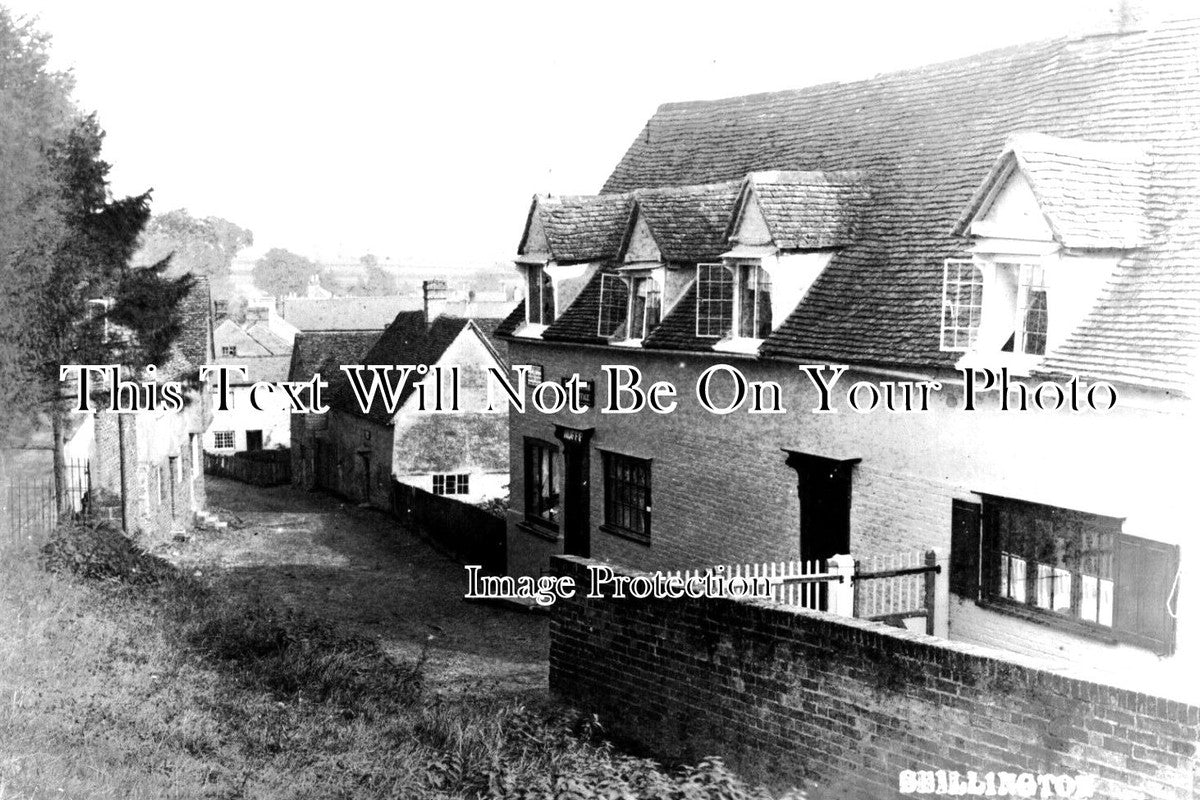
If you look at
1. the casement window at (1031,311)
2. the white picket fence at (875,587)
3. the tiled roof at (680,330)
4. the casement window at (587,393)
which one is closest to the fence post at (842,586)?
the white picket fence at (875,587)

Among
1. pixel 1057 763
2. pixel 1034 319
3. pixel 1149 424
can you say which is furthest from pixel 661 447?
pixel 1057 763

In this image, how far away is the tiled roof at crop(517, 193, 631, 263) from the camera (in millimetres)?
22375

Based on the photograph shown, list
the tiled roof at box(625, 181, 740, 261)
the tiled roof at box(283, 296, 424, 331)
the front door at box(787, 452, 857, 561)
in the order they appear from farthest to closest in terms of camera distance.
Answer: the tiled roof at box(283, 296, 424, 331) → the tiled roof at box(625, 181, 740, 261) → the front door at box(787, 452, 857, 561)

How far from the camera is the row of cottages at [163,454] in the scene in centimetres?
2441

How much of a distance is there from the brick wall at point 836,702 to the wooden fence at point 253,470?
44264mm

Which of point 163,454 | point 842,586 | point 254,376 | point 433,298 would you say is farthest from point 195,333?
point 254,376

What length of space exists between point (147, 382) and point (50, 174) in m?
9.16

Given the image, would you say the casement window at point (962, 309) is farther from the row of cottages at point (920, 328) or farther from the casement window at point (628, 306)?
the casement window at point (628, 306)

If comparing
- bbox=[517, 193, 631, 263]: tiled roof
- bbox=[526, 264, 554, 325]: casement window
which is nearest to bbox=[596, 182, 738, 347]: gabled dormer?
bbox=[517, 193, 631, 263]: tiled roof

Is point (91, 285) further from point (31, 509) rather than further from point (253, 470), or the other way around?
point (253, 470)

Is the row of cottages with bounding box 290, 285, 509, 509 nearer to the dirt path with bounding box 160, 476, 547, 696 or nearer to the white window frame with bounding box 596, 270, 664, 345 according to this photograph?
the dirt path with bounding box 160, 476, 547, 696

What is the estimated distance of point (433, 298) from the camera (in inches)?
1715

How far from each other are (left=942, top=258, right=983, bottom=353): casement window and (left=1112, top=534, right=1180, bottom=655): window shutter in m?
2.96

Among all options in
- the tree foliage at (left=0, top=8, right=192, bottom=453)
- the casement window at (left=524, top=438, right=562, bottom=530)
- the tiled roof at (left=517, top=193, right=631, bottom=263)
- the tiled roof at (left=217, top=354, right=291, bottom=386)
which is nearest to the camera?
the tree foliage at (left=0, top=8, right=192, bottom=453)
